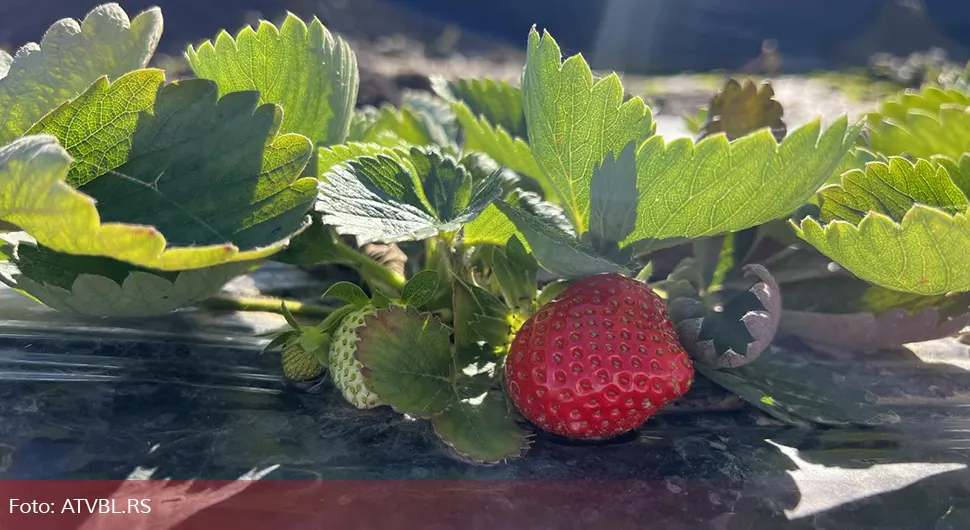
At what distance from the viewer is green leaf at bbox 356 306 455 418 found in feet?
1.58

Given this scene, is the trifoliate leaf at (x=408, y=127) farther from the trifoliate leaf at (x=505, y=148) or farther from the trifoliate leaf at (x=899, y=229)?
the trifoliate leaf at (x=899, y=229)

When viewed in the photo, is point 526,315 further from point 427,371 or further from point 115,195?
point 115,195

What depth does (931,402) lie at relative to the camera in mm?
587

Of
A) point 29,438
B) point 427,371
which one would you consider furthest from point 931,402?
point 29,438

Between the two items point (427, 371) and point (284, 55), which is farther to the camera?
point (284, 55)

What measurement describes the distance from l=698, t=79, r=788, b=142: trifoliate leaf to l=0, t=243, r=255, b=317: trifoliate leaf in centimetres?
42

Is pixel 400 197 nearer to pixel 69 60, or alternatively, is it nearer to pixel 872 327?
pixel 69 60

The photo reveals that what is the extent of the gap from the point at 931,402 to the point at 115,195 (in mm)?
576

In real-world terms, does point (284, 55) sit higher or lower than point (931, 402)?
higher

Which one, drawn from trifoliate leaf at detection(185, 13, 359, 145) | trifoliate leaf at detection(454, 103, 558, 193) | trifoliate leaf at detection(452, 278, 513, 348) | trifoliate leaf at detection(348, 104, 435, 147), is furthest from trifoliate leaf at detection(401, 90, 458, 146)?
trifoliate leaf at detection(452, 278, 513, 348)

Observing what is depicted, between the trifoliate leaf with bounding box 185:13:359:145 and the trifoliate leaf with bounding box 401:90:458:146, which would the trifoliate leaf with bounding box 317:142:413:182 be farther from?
the trifoliate leaf with bounding box 401:90:458:146

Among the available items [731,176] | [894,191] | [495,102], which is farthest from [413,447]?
[495,102]

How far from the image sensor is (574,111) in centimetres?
49

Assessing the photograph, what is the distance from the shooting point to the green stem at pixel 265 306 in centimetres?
62
